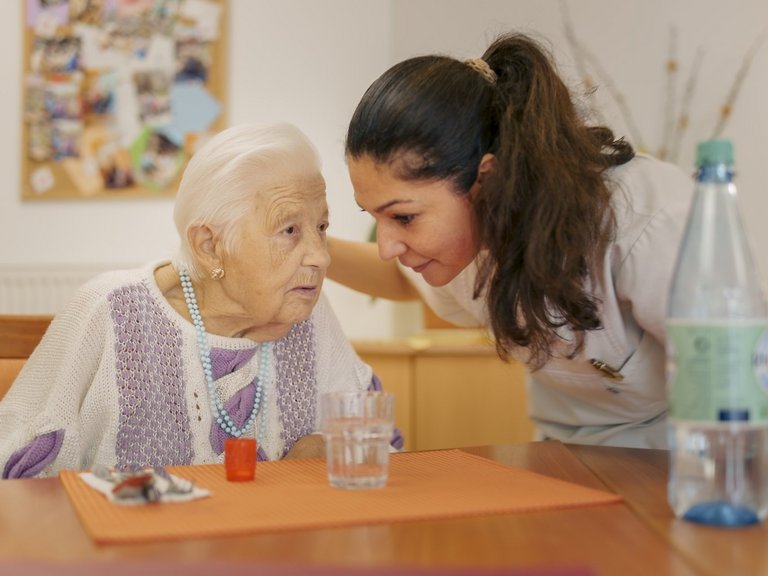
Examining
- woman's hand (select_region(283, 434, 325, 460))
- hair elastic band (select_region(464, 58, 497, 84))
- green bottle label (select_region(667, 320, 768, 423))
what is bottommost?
woman's hand (select_region(283, 434, 325, 460))

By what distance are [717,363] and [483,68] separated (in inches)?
30.4

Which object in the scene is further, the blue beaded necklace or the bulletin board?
the bulletin board

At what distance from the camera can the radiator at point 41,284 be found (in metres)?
4.18

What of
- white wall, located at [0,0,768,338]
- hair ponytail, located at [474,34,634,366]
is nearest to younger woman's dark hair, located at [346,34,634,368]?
hair ponytail, located at [474,34,634,366]

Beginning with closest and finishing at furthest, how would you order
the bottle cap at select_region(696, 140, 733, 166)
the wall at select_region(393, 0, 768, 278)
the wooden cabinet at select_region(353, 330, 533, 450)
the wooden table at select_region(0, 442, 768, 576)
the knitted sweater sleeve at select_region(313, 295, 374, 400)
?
the wooden table at select_region(0, 442, 768, 576) < the bottle cap at select_region(696, 140, 733, 166) < the knitted sweater sleeve at select_region(313, 295, 374, 400) < the wooden cabinet at select_region(353, 330, 533, 450) < the wall at select_region(393, 0, 768, 278)

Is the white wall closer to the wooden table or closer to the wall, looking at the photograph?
the wall

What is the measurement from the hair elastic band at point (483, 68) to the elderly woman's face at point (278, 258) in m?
0.32

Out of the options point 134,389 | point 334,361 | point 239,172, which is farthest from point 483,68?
point 134,389

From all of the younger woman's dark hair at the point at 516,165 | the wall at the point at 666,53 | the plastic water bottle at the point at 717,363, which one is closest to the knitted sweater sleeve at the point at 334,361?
the younger woman's dark hair at the point at 516,165

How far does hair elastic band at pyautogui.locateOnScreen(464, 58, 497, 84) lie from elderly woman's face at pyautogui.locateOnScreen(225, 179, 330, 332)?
32cm

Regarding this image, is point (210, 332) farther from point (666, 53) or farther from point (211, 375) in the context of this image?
→ point (666, 53)

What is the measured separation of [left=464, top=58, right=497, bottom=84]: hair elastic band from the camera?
1432 mm

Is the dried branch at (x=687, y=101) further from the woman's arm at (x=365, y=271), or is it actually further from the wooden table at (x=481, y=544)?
the wooden table at (x=481, y=544)

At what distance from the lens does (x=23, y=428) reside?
1359 millimetres
